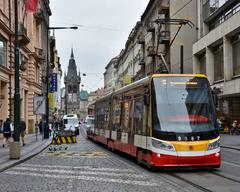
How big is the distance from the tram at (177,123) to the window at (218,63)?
1205 inches

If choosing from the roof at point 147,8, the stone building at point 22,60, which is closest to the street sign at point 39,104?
the stone building at point 22,60

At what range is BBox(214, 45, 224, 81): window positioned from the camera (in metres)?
46.9

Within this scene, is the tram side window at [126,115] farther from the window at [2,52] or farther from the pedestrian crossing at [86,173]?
the window at [2,52]

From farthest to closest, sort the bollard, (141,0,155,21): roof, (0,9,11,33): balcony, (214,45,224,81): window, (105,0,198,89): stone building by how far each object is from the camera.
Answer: (141,0,155,21): roof < (105,0,198,89): stone building < (214,45,224,81): window < (0,9,11,33): balcony < the bollard

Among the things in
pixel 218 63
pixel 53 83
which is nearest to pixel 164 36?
pixel 218 63

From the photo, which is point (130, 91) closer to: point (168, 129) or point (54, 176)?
point (168, 129)

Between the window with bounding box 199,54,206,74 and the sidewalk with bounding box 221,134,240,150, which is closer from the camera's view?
the sidewalk with bounding box 221,134,240,150

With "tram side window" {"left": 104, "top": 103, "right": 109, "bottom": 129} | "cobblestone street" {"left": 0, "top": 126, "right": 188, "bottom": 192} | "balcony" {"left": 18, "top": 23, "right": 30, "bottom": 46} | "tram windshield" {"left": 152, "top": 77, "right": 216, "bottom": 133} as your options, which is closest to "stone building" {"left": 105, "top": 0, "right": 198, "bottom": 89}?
"balcony" {"left": 18, "top": 23, "right": 30, "bottom": 46}

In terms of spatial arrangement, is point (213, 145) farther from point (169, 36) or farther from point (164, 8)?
point (164, 8)

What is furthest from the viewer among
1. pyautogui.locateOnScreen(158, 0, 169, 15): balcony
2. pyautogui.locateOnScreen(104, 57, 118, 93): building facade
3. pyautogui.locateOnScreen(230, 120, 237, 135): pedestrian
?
pyautogui.locateOnScreen(104, 57, 118, 93): building facade

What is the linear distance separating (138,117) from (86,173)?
3.31 metres

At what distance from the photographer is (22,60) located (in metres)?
45.4

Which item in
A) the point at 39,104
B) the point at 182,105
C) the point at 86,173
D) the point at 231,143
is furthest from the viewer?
the point at 39,104

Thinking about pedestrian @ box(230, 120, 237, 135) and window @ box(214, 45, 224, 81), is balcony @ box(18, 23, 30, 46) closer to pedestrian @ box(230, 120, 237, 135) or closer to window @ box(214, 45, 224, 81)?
window @ box(214, 45, 224, 81)
